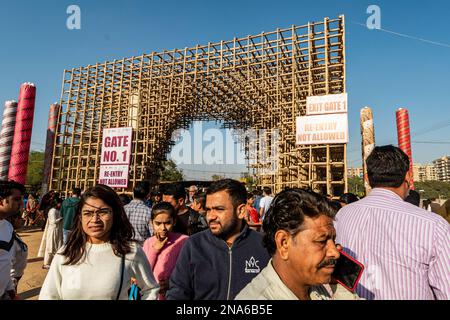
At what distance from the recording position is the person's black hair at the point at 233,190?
2556 mm

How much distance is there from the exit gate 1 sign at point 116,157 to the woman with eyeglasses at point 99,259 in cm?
829

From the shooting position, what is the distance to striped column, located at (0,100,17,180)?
40.7ft

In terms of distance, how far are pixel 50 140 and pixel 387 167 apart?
2081 cm

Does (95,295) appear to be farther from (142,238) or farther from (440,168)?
(440,168)

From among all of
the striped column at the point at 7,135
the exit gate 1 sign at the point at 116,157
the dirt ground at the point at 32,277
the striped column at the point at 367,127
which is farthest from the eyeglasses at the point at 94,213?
the striped column at the point at 7,135

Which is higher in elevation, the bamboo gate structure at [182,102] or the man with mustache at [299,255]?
the bamboo gate structure at [182,102]

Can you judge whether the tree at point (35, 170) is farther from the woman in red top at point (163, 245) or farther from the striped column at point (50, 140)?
the woman in red top at point (163, 245)

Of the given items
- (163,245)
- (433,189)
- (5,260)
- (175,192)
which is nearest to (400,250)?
(163,245)

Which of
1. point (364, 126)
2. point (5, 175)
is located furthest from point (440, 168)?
point (5, 175)

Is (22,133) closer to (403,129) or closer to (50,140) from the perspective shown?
(50,140)

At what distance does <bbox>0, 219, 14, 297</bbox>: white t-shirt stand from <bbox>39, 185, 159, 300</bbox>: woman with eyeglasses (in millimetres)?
786

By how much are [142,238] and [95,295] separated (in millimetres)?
2332

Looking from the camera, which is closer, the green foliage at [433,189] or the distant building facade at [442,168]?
the green foliage at [433,189]

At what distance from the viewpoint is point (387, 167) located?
1.98 metres
